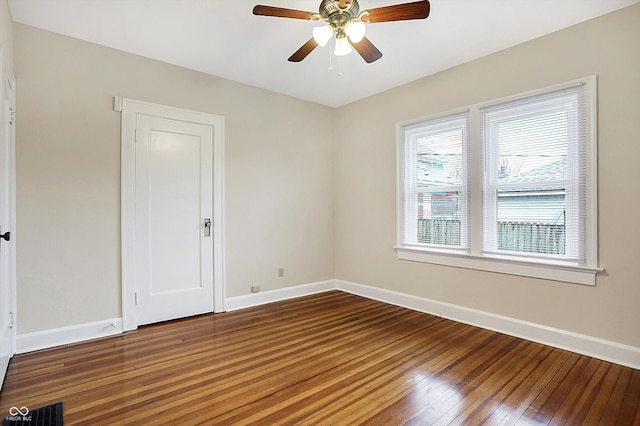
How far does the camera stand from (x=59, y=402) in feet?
6.64

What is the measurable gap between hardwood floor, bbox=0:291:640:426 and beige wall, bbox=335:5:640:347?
0.34 metres

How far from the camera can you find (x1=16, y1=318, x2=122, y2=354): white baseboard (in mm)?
2727

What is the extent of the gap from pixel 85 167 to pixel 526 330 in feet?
14.2

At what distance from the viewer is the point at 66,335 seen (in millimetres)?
2898

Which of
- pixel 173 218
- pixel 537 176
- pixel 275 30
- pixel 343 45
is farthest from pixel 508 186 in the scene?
pixel 173 218

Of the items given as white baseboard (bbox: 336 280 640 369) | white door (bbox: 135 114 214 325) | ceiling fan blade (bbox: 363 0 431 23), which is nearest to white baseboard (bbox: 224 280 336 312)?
white door (bbox: 135 114 214 325)

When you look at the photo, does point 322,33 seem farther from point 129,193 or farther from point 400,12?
point 129,193

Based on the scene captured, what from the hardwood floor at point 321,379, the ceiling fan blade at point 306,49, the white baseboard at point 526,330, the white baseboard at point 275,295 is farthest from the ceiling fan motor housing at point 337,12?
the white baseboard at point 275,295

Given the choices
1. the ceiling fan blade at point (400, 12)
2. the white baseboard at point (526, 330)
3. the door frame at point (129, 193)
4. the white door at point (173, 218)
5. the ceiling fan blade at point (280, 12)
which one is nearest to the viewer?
the ceiling fan blade at point (400, 12)

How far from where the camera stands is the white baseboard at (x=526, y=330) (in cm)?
252

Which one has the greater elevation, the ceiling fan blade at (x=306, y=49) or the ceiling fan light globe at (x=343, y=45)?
the ceiling fan blade at (x=306, y=49)

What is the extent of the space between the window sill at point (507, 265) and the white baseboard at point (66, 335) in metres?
3.23

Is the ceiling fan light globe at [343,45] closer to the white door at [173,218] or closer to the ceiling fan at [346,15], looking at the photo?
the ceiling fan at [346,15]

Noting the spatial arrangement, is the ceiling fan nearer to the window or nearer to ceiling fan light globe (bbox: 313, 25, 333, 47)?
ceiling fan light globe (bbox: 313, 25, 333, 47)
